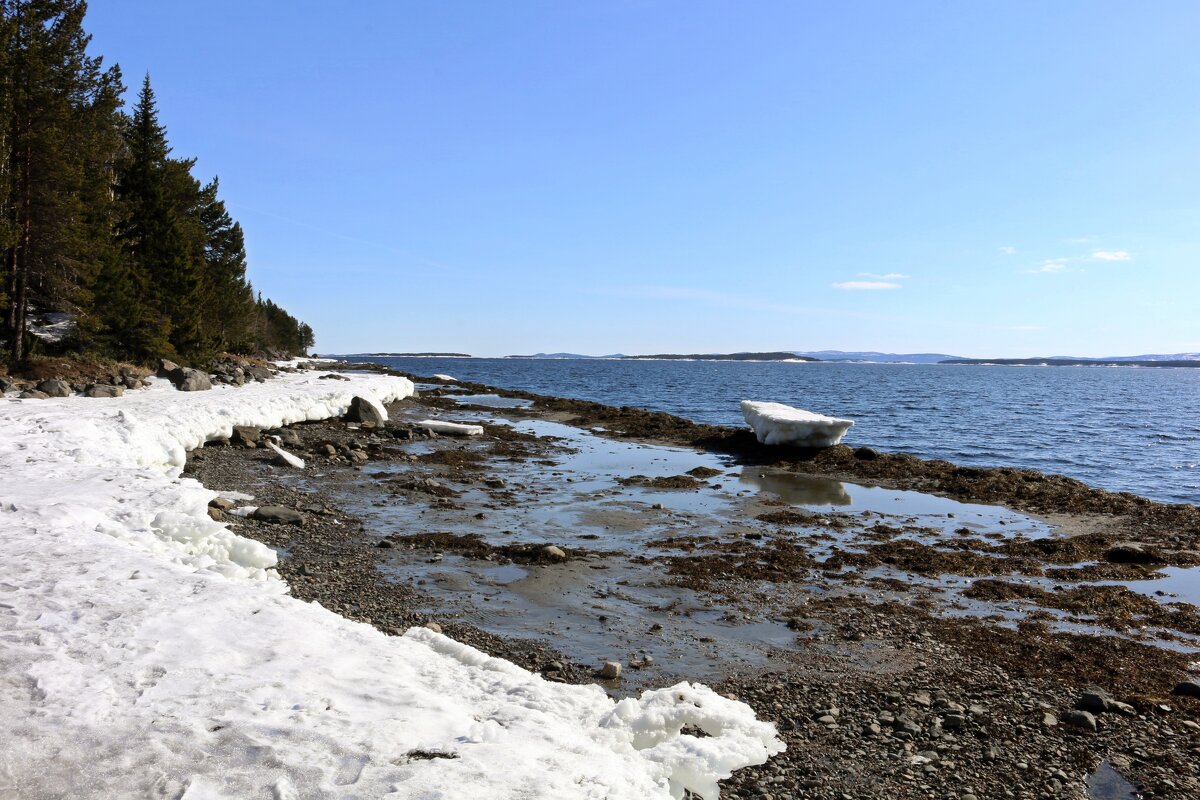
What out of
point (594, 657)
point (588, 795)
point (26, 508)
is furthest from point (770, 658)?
point (26, 508)

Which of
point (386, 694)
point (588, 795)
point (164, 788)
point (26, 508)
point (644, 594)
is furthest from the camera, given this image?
point (644, 594)

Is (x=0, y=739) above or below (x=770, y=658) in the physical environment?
above

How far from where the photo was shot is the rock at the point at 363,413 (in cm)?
3051

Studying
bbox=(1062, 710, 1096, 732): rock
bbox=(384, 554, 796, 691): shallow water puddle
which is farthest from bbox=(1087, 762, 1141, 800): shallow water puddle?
bbox=(384, 554, 796, 691): shallow water puddle

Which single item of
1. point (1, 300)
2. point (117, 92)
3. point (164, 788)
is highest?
point (117, 92)

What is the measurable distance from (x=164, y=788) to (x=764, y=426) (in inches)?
1036

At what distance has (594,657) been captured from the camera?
340 inches

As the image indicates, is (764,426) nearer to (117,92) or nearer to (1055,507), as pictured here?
(1055,507)

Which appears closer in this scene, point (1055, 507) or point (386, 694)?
point (386, 694)

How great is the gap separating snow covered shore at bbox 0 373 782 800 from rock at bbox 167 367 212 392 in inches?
857

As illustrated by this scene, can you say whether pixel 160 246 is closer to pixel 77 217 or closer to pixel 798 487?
pixel 77 217

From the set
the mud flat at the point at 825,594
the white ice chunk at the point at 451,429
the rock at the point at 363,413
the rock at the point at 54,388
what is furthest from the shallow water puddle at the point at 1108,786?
the rock at the point at 363,413

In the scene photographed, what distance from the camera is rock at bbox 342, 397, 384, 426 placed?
30.5 m

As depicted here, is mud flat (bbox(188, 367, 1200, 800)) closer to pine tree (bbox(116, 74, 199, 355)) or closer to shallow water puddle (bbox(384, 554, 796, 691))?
shallow water puddle (bbox(384, 554, 796, 691))
